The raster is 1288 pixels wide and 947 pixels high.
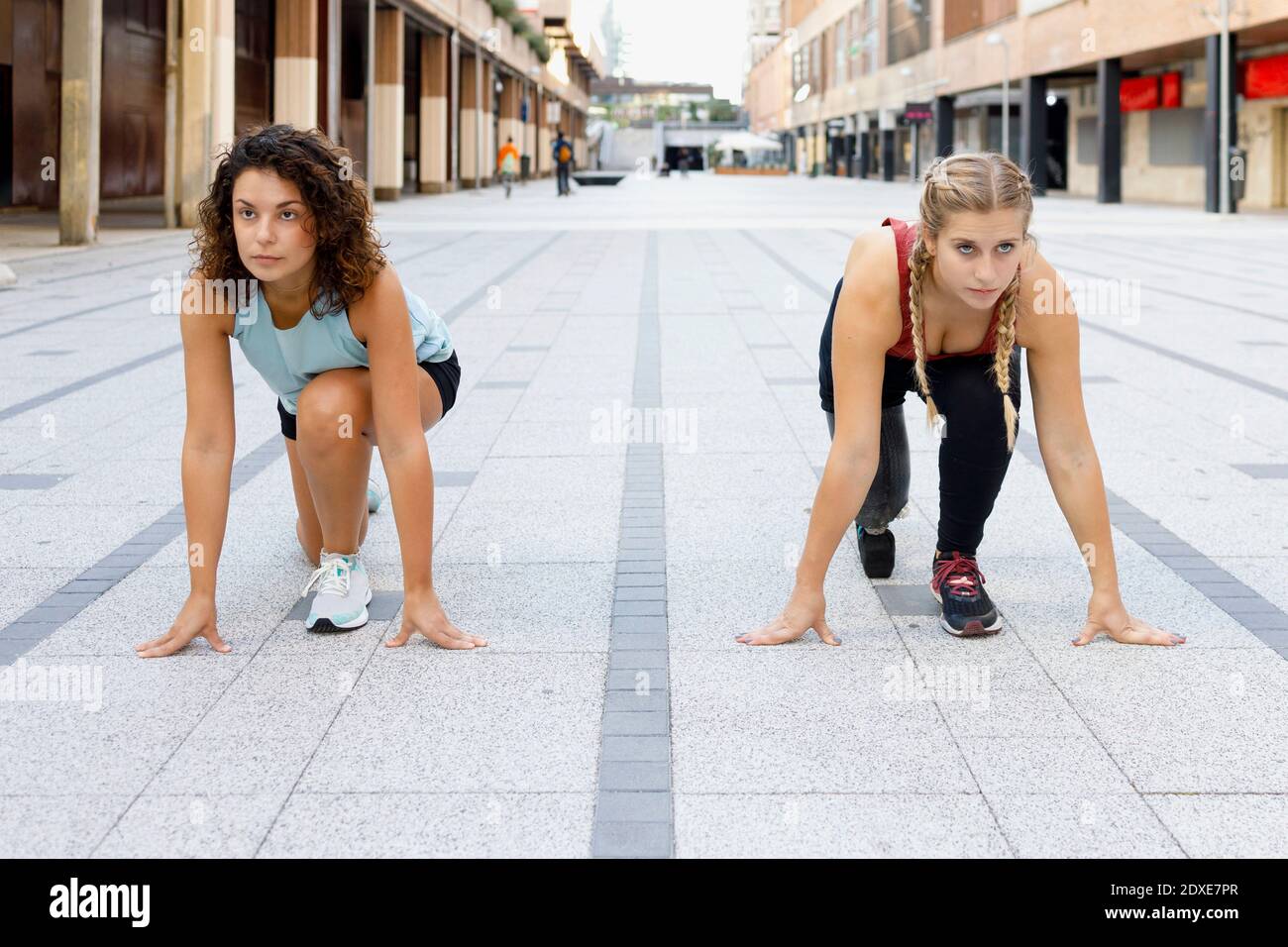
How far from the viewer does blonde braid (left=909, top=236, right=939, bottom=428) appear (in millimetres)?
3541

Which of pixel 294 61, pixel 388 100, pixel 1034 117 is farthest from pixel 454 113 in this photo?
pixel 1034 117

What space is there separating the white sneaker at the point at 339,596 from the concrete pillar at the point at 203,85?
17107 mm

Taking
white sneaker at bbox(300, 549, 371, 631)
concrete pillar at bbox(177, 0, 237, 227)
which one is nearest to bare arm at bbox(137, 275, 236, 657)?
white sneaker at bbox(300, 549, 371, 631)

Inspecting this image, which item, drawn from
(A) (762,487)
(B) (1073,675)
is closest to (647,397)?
(A) (762,487)

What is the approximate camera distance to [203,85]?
19953 mm

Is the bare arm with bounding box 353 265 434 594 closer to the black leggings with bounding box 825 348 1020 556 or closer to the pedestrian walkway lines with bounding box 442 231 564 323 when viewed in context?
the black leggings with bounding box 825 348 1020 556

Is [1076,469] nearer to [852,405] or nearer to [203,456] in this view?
[852,405]

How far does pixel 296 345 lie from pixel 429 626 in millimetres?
760

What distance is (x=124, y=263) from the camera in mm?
15617

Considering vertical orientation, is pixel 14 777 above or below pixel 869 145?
below

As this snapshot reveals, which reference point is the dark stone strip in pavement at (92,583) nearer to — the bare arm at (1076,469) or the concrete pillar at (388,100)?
the bare arm at (1076,469)

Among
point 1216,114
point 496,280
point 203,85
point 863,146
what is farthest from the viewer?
point 863,146

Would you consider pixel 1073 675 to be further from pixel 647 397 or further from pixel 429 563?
pixel 647 397

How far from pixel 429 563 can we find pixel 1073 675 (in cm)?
153
